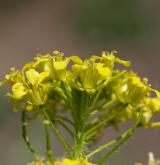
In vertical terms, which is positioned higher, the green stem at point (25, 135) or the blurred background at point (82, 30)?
the blurred background at point (82, 30)

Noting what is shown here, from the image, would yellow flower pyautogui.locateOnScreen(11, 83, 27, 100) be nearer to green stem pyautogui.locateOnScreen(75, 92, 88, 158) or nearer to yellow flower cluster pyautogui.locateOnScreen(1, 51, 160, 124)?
yellow flower cluster pyautogui.locateOnScreen(1, 51, 160, 124)

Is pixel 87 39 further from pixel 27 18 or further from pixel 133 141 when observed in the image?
pixel 133 141

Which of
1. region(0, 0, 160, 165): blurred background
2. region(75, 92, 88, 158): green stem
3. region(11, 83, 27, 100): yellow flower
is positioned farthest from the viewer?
region(0, 0, 160, 165): blurred background

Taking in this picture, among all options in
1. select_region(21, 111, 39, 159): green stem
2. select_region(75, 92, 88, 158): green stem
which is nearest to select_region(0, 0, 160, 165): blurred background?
select_region(21, 111, 39, 159): green stem

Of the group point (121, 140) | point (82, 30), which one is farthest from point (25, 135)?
point (82, 30)

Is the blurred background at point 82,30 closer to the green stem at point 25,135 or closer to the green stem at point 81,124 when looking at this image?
the green stem at point 25,135

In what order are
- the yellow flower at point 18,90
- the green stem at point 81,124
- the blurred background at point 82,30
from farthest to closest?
the blurred background at point 82,30
the green stem at point 81,124
the yellow flower at point 18,90

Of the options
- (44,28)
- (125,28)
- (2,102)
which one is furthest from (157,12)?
(2,102)

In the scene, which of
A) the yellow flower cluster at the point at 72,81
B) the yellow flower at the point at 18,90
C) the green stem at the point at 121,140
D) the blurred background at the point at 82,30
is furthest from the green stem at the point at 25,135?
the blurred background at the point at 82,30

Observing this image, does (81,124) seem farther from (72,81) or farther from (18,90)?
(18,90)
